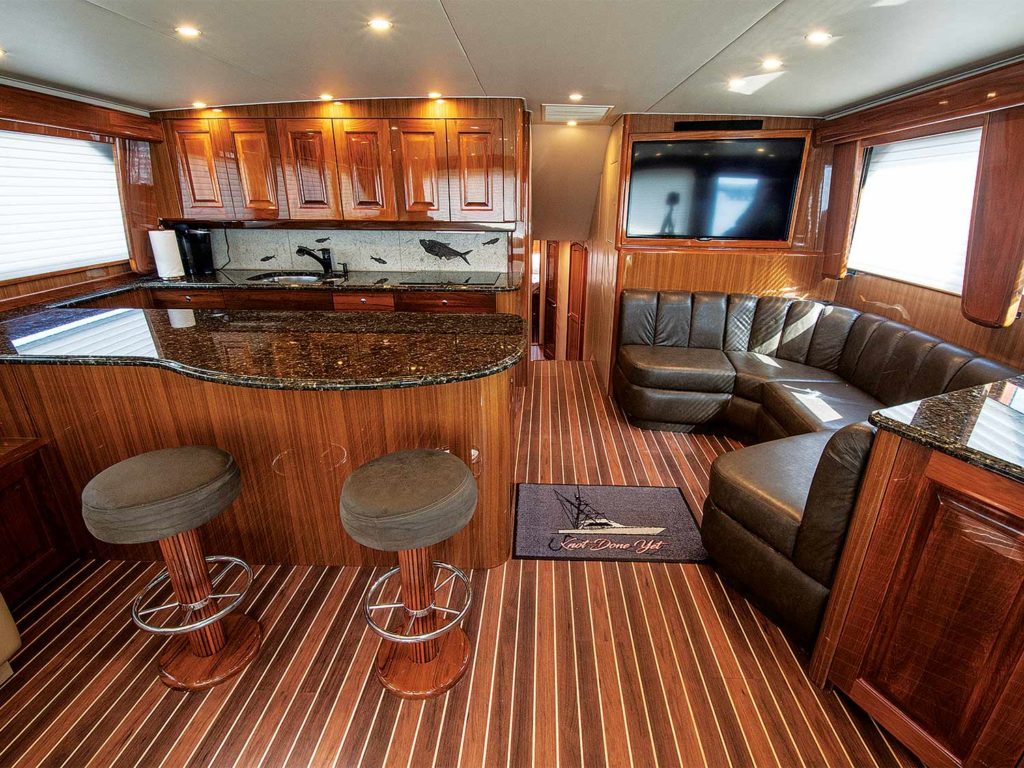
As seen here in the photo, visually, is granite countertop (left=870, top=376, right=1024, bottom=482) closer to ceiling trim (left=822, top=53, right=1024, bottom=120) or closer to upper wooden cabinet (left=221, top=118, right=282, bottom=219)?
ceiling trim (left=822, top=53, right=1024, bottom=120)

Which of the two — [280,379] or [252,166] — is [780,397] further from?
[252,166]

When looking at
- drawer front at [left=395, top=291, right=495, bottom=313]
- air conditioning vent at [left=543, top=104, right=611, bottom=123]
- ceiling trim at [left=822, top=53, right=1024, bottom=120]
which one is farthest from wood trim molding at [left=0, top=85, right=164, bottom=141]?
ceiling trim at [left=822, top=53, right=1024, bottom=120]

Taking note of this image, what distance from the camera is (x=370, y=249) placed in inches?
163

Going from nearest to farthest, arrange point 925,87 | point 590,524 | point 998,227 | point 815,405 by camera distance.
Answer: point 998,227 → point 590,524 → point 925,87 → point 815,405

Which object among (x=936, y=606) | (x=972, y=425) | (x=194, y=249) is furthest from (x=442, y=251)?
(x=936, y=606)

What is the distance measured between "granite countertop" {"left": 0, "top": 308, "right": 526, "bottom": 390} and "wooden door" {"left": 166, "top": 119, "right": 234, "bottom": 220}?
172 centimetres

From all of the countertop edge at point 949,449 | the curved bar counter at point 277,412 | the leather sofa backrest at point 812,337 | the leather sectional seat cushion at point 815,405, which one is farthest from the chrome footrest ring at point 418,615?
the leather sofa backrest at point 812,337

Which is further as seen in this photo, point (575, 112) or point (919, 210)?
point (575, 112)

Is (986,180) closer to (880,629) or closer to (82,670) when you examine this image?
(880,629)

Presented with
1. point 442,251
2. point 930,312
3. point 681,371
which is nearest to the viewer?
point 930,312

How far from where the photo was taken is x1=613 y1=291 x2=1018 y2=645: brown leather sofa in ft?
5.30

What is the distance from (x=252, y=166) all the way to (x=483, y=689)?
3899 millimetres

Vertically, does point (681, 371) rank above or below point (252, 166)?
below

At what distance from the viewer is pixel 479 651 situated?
1749 mm
